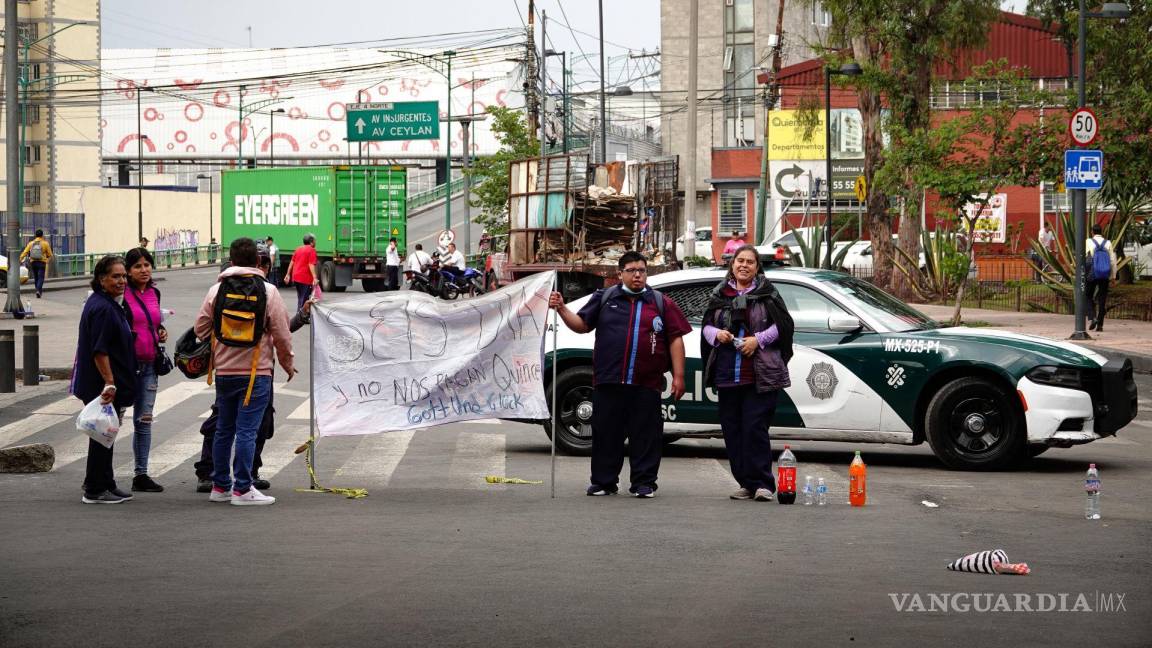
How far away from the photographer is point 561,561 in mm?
7633

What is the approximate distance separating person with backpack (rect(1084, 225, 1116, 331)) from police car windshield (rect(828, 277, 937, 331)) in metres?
14.0

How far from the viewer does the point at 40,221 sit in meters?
69.7

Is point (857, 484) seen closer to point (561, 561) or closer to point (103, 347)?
point (561, 561)

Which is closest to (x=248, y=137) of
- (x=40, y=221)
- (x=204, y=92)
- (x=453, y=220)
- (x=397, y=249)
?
(x=204, y=92)

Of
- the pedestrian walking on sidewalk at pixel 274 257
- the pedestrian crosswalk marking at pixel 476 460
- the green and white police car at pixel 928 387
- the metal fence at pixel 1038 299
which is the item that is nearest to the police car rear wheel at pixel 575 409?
the pedestrian crosswalk marking at pixel 476 460

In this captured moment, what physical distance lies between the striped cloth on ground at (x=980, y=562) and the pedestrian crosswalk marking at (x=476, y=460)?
13.4 ft

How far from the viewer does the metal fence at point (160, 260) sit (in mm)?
A: 56219

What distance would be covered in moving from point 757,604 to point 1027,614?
1.18 metres

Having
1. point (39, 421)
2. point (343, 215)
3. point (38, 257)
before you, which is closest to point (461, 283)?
point (343, 215)

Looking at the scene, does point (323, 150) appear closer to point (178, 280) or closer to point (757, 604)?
point (178, 280)

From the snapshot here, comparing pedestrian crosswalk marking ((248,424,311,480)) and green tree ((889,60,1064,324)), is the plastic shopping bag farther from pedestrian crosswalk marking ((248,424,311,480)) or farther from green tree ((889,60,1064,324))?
green tree ((889,60,1064,324))

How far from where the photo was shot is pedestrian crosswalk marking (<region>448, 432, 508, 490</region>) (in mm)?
11039

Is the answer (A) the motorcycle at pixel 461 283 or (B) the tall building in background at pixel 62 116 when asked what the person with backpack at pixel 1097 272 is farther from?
(B) the tall building in background at pixel 62 116

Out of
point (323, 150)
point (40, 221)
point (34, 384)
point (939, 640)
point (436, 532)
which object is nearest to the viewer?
point (939, 640)
